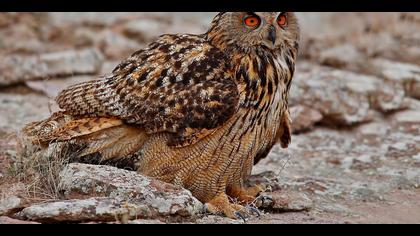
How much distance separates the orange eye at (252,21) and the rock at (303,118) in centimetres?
289

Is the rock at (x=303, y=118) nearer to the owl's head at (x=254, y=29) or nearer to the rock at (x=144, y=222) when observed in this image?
the owl's head at (x=254, y=29)

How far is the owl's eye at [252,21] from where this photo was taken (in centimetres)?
570

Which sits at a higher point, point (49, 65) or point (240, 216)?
point (49, 65)

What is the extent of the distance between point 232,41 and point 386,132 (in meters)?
3.32

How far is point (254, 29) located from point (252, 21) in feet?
0.22

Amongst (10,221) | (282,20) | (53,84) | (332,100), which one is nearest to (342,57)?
(332,100)

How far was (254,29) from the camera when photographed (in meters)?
5.73

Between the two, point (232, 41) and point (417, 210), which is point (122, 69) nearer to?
point (232, 41)

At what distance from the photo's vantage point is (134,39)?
455 inches

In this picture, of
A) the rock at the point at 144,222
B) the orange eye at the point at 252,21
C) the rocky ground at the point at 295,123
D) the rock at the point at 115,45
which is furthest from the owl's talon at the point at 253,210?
the rock at the point at 115,45

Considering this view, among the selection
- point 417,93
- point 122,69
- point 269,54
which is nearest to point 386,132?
point 417,93

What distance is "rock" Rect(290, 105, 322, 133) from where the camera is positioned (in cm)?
848

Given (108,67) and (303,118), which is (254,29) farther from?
(108,67)

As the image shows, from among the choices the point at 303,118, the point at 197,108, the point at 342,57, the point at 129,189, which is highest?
the point at 342,57
